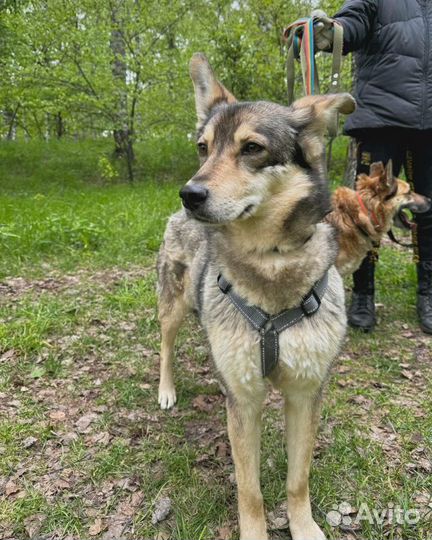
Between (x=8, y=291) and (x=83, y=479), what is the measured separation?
2882mm

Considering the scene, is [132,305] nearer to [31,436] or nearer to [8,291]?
[8,291]

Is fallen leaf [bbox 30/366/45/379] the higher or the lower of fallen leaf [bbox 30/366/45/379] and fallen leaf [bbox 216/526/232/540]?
the higher

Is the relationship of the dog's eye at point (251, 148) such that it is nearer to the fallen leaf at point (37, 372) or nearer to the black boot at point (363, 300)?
the fallen leaf at point (37, 372)

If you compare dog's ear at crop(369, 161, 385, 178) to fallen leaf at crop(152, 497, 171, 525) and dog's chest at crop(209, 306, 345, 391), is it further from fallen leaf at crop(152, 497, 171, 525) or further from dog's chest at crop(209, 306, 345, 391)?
fallen leaf at crop(152, 497, 171, 525)

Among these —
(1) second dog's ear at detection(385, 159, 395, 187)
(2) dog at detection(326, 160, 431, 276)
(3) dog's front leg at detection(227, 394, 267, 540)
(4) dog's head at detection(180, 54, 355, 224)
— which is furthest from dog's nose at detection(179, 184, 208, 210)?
(1) second dog's ear at detection(385, 159, 395, 187)

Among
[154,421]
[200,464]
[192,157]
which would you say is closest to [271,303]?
[200,464]

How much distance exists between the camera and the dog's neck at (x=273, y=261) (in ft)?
6.35

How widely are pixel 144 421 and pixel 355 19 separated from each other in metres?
3.35

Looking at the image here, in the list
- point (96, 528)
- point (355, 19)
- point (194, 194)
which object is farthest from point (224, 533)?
point (355, 19)

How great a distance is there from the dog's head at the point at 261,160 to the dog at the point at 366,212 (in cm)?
210

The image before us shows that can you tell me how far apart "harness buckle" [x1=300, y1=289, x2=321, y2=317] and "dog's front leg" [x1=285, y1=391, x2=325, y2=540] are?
41 cm

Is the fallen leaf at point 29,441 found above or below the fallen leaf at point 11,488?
above

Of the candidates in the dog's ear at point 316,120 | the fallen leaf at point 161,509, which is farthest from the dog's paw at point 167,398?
the dog's ear at point 316,120

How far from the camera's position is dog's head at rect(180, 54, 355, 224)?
70.7 inches
